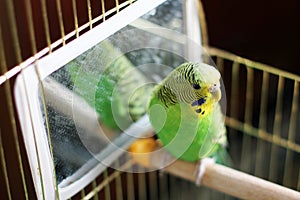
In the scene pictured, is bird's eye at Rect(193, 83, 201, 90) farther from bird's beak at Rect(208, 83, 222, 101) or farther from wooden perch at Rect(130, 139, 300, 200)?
wooden perch at Rect(130, 139, 300, 200)

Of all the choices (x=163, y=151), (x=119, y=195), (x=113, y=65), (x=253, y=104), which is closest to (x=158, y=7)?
(x=113, y=65)

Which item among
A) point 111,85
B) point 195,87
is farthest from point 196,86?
point 111,85

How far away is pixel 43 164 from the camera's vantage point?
84 centimetres

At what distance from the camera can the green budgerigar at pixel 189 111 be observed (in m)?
0.86

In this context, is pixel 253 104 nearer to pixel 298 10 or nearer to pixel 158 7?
pixel 298 10

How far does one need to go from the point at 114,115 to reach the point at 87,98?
13 cm

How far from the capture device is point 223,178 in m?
1.00

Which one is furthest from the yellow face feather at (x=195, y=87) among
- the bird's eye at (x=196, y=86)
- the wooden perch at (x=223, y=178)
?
the wooden perch at (x=223, y=178)

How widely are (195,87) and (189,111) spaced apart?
0.06m

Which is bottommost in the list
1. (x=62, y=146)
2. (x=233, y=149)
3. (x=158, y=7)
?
(x=233, y=149)

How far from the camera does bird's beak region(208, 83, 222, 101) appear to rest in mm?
864

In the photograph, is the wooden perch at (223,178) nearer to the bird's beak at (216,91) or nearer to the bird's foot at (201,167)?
the bird's foot at (201,167)

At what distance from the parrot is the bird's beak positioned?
15 centimetres

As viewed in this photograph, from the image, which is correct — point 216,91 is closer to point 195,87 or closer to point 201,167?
point 195,87
